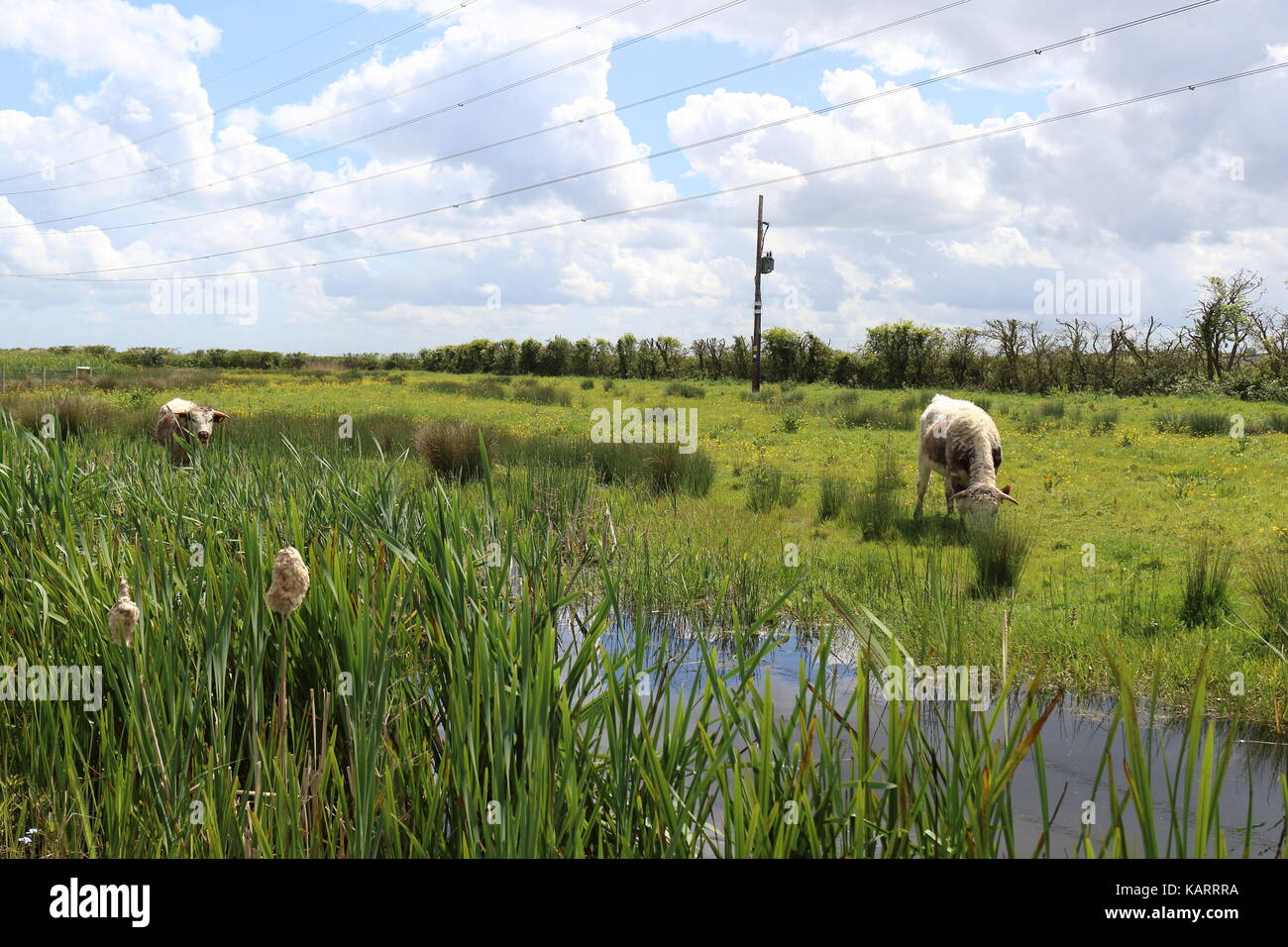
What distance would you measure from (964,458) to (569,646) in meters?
6.28

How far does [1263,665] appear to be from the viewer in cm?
473

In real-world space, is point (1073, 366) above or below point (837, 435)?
above

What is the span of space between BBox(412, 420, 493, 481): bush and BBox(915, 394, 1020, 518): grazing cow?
16.4ft

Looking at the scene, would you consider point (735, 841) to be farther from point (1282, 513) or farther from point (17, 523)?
point (1282, 513)

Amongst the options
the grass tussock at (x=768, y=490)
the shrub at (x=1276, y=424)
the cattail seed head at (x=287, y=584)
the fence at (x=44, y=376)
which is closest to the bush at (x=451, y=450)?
the grass tussock at (x=768, y=490)

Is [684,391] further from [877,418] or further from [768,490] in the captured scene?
[768,490]

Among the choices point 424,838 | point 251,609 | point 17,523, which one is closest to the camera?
point 424,838

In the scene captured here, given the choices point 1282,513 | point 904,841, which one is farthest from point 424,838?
point 1282,513

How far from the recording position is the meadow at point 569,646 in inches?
75.2

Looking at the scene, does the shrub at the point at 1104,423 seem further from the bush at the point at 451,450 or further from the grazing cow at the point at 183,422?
the grazing cow at the point at 183,422

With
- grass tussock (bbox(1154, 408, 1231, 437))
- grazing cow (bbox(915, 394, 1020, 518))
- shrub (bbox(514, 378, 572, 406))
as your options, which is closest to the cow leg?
grazing cow (bbox(915, 394, 1020, 518))

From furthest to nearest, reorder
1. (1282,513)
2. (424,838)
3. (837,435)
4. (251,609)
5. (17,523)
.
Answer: (837,435) < (1282,513) < (17,523) < (251,609) < (424,838)

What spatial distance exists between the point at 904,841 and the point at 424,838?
108cm
